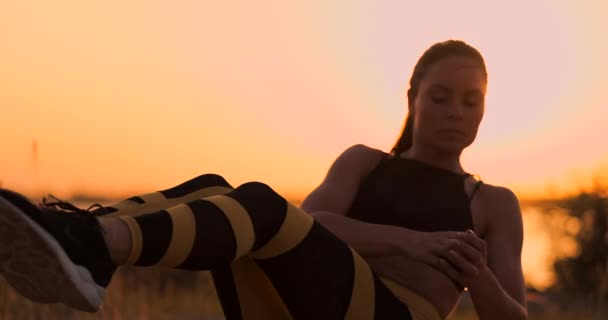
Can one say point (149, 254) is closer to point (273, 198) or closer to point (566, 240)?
point (273, 198)

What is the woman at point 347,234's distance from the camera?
293cm

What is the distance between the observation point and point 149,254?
116 inches

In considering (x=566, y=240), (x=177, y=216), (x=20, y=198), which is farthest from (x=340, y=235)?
(x=566, y=240)

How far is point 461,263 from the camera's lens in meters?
3.48

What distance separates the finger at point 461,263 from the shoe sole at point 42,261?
1142 mm

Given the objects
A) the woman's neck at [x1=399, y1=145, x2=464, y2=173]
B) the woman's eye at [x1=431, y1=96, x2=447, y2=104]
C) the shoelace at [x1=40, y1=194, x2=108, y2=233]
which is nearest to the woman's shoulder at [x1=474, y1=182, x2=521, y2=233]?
the woman's neck at [x1=399, y1=145, x2=464, y2=173]

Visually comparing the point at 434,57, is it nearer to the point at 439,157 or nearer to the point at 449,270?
the point at 439,157

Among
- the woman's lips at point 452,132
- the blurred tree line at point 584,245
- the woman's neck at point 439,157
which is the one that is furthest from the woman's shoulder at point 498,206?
the blurred tree line at point 584,245

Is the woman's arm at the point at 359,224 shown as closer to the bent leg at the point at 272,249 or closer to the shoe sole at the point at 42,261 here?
the bent leg at the point at 272,249

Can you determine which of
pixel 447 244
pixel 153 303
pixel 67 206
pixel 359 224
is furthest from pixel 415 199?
pixel 153 303

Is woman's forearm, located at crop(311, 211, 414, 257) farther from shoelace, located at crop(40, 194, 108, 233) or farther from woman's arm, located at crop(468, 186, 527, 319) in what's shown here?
shoelace, located at crop(40, 194, 108, 233)

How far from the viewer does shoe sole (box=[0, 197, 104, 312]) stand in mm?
2852

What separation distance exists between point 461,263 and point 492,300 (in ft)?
1.21

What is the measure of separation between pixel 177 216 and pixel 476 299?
4.16 feet
